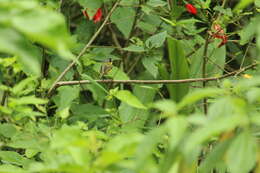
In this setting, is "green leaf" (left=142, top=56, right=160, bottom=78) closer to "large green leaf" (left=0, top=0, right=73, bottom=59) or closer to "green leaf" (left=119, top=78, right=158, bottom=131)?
"green leaf" (left=119, top=78, right=158, bottom=131)

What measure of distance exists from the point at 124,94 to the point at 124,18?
789 millimetres

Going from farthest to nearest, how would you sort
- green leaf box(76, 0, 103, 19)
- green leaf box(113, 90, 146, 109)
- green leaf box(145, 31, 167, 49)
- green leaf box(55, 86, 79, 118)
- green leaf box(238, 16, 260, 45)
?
green leaf box(76, 0, 103, 19) → green leaf box(145, 31, 167, 49) → green leaf box(55, 86, 79, 118) → green leaf box(113, 90, 146, 109) → green leaf box(238, 16, 260, 45)

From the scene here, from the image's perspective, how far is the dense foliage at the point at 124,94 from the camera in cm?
66

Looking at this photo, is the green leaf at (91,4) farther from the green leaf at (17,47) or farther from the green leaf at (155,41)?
the green leaf at (17,47)

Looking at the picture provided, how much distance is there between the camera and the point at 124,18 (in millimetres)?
2213

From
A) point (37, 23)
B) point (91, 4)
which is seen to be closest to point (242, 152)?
point (37, 23)

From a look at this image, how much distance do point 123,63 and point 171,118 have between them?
1.78 meters

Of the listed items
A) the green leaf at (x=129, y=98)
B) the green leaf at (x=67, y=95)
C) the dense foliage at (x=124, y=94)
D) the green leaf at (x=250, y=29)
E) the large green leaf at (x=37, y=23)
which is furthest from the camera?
the green leaf at (x=67, y=95)

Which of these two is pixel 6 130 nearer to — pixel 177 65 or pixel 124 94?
pixel 124 94

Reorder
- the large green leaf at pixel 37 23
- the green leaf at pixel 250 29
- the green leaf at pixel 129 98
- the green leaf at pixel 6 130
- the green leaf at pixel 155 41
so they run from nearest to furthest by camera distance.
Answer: the large green leaf at pixel 37 23 < the green leaf at pixel 250 29 < the green leaf at pixel 129 98 < the green leaf at pixel 6 130 < the green leaf at pixel 155 41

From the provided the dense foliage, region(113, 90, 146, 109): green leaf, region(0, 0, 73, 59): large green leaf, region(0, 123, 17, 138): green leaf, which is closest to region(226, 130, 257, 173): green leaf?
the dense foliage

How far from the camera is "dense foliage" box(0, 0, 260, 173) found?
656 millimetres

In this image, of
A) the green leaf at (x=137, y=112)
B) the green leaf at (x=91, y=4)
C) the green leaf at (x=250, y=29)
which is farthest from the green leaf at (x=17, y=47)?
the green leaf at (x=91, y=4)

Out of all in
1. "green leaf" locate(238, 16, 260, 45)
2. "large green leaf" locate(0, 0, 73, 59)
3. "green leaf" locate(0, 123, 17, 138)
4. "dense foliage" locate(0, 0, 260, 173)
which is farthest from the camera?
"green leaf" locate(0, 123, 17, 138)
